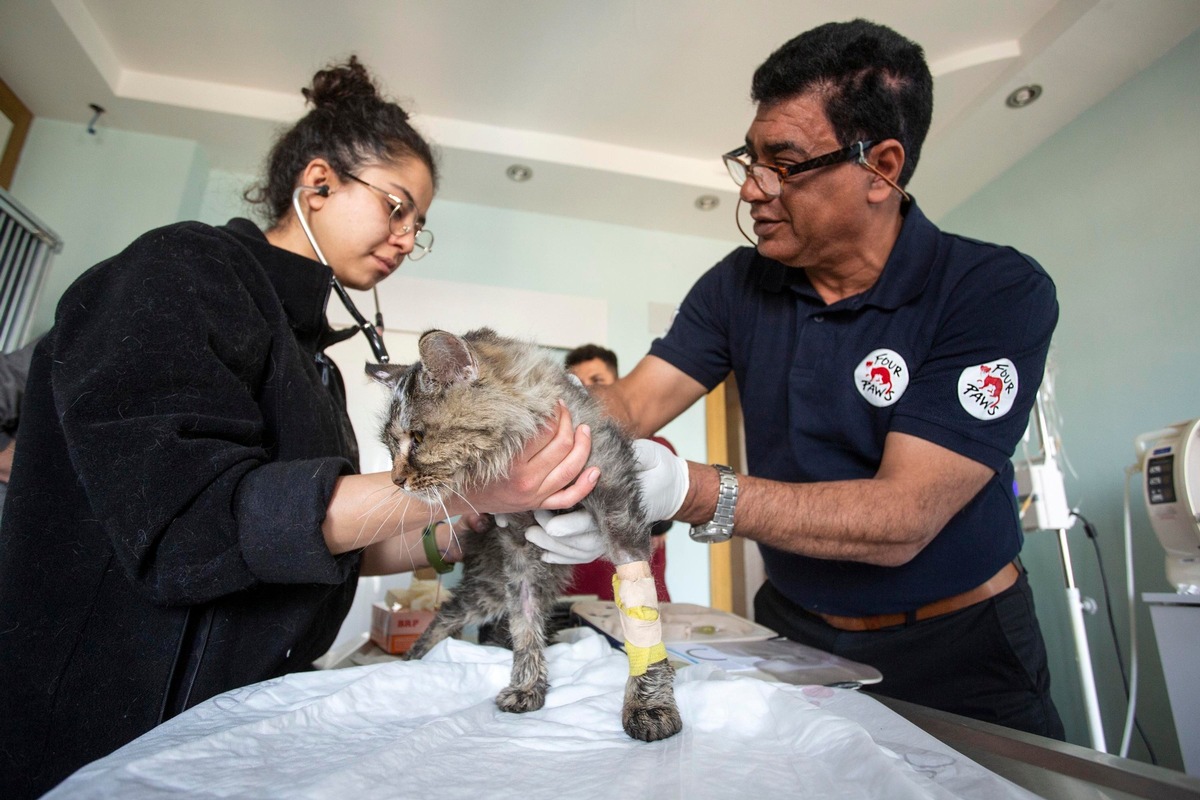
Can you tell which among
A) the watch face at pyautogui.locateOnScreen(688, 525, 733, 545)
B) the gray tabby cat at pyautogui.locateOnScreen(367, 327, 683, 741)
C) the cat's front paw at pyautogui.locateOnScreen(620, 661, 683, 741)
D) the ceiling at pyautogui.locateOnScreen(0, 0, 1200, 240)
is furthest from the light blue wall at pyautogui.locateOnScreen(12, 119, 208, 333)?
the cat's front paw at pyautogui.locateOnScreen(620, 661, 683, 741)

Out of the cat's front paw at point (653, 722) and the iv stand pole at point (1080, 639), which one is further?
the iv stand pole at point (1080, 639)

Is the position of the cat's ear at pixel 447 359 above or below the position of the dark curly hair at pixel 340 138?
below

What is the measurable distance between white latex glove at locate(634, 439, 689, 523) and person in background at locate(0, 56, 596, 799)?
184 millimetres

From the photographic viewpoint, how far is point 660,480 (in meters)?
1.20

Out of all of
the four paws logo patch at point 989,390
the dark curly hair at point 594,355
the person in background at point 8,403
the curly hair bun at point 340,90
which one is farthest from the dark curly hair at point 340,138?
the dark curly hair at point 594,355

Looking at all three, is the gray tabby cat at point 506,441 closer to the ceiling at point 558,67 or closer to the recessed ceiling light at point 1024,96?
the ceiling at point 558,67

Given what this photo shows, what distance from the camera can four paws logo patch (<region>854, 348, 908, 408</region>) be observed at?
145 cm

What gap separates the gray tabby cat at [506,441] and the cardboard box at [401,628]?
2.68 ft

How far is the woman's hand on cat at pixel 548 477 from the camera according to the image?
3.28 ft

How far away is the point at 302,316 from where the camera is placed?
123 centimetres

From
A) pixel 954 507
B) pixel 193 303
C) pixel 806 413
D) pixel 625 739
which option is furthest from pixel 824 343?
pixel 193 303

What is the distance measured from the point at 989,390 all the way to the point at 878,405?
245 millimetres

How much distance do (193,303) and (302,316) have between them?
32 cm

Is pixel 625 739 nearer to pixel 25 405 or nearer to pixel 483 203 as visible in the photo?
pixel 25 405
